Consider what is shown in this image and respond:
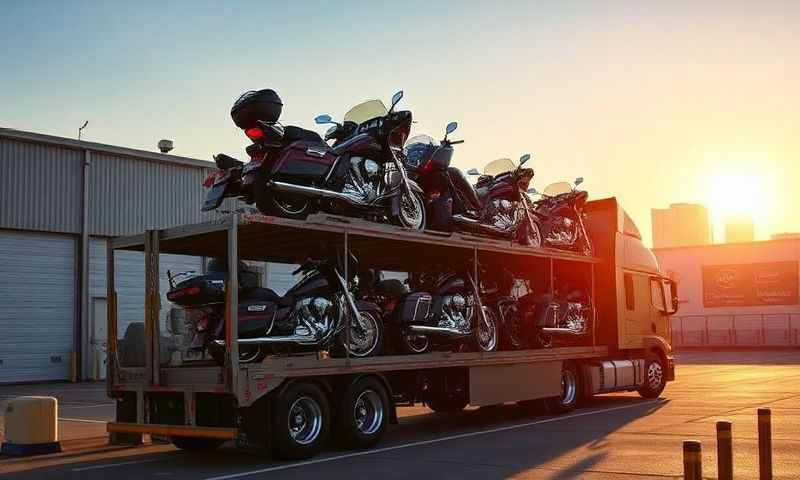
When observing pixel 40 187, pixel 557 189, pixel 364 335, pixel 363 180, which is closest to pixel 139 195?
pixel 40 187

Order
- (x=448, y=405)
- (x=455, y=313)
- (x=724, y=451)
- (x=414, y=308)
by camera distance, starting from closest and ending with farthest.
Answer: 1. (x=724, y=451)
2. (x=414, y=308)
3. (x=455, y=313)
4. (x=448, y=405)

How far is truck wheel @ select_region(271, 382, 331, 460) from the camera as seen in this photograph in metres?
10.5

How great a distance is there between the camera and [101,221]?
1114 inches

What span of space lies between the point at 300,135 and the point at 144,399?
3.81 m

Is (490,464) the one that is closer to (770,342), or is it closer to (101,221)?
(101,221)

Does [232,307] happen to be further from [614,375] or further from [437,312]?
[614,375]

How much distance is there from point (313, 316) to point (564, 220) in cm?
716

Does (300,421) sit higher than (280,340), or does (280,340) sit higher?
(280,340)

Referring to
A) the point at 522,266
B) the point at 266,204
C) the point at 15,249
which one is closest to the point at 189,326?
the point at 266,204

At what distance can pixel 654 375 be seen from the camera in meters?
19.3

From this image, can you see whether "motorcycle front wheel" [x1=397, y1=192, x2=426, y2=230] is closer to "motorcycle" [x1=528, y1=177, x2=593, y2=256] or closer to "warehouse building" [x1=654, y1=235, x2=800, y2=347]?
"motorcycle" [x1=528, y1=177, x2=593, y2=256]

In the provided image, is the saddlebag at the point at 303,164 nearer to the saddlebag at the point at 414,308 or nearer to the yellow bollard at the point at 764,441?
the saddlebag at the point at 414,308

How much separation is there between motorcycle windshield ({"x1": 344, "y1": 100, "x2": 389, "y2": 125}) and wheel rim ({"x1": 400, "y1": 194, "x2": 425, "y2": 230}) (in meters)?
1.26

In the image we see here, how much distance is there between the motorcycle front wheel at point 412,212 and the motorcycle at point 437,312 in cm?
91
